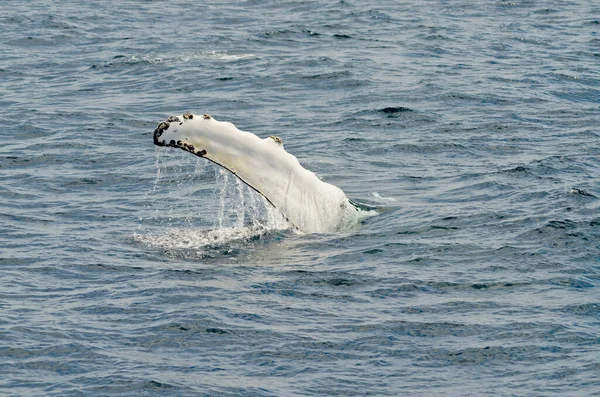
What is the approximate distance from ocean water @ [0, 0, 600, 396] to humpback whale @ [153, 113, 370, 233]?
70 cm

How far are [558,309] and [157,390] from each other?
5367mm

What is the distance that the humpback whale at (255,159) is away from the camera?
17891 millimetres

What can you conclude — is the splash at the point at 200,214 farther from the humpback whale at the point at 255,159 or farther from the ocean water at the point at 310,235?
the humpback whale at the point at 255,159

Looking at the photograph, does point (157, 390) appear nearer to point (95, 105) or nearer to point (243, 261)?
point (243, 261)

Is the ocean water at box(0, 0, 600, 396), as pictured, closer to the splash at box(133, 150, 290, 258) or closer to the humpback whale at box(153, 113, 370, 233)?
the splash at box(133, 150, 290, 258)

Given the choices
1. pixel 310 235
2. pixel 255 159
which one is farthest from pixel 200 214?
Result: pixel 255 159

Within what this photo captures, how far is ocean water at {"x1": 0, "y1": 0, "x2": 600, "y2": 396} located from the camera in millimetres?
15109

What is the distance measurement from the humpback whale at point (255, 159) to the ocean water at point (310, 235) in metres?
0.70

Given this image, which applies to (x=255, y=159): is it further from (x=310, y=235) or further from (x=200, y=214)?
(x=200, y=214)

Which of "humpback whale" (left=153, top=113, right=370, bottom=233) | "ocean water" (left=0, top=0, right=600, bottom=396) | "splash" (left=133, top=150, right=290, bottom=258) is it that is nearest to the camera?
"ocean water" (left=0, top=0, right=600, bottom=396)

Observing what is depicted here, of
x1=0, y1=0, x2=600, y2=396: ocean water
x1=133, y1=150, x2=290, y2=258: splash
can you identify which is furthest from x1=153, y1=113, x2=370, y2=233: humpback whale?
x1=133, y1=150, x2=290, y2=258: splash

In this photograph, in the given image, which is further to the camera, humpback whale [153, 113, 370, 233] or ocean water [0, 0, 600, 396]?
humpback whale [153, 113, 370, 233]

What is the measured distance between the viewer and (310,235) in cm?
1967

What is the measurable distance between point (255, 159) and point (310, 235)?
1.94 metres
